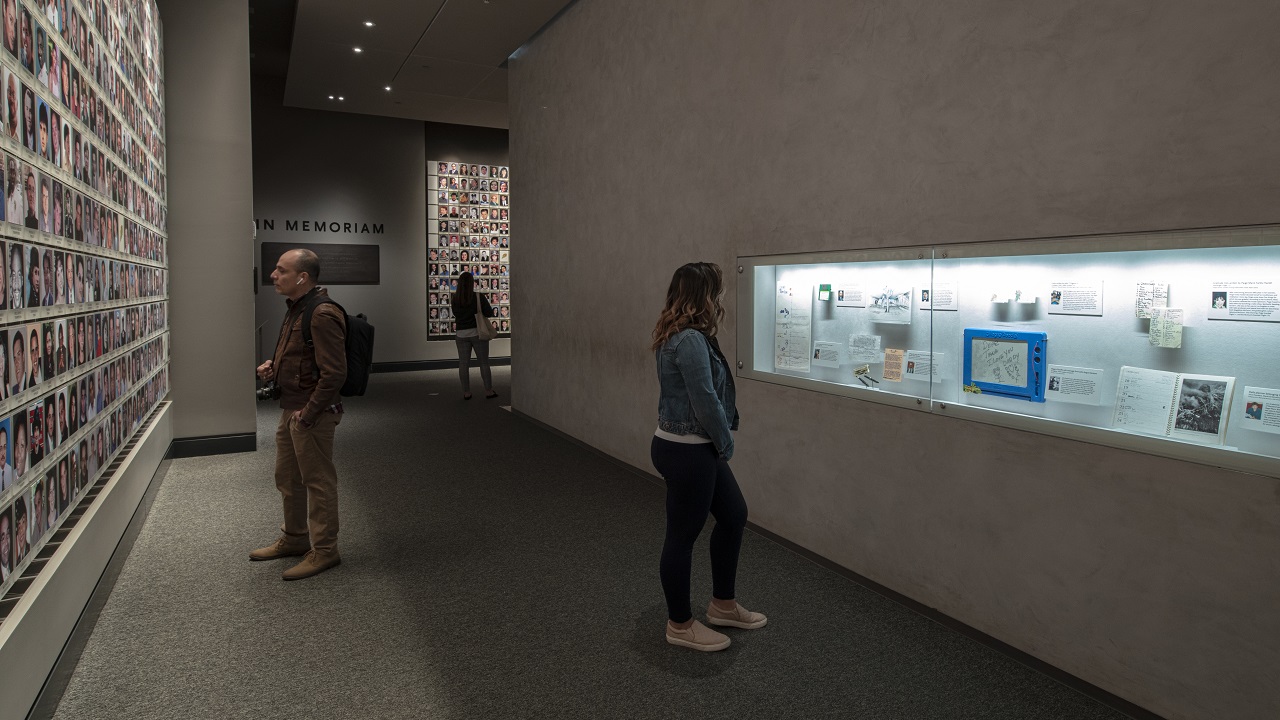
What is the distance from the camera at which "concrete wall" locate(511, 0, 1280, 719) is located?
2422mm

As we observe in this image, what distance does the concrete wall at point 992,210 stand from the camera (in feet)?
7.95

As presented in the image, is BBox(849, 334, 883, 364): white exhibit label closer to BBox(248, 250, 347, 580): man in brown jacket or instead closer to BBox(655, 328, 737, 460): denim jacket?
BBox(655, 328, 737, 460): denim jacket

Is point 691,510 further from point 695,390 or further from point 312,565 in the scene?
point 312,565

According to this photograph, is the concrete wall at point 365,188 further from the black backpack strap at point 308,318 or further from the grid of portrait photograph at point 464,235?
the black backpack strap at point 308,318

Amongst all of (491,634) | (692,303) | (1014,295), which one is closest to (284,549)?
(491,634)

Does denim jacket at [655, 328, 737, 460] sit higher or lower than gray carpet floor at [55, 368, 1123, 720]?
higher

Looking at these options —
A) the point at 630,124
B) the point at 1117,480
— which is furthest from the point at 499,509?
the point at 1117,480

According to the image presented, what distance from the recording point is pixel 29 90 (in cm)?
249

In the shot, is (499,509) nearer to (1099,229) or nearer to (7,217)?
(7,217)

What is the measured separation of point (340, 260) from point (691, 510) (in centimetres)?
1116

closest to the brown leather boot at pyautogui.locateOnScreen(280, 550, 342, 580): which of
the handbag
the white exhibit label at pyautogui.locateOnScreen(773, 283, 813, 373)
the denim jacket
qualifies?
the denim jacket

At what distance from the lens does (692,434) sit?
291 cm

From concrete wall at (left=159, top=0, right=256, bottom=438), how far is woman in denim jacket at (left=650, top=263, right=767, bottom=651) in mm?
5344

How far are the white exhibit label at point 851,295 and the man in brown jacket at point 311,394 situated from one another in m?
2.57
